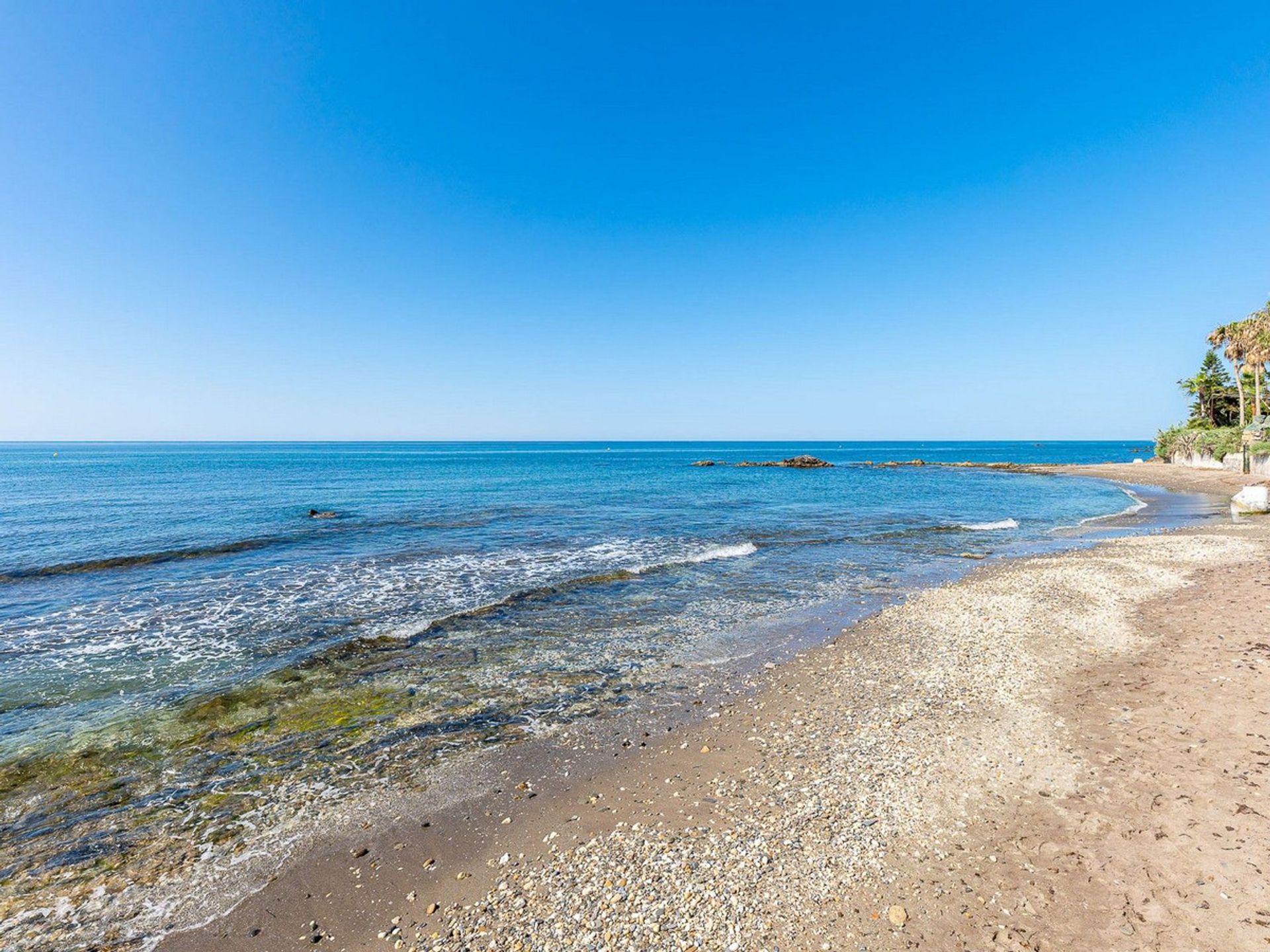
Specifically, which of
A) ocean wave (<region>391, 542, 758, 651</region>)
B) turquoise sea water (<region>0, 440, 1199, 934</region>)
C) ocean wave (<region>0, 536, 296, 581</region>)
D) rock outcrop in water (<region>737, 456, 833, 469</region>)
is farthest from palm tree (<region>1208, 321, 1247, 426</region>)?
ocean wave (<region>0, 536, 296, 581</region>)

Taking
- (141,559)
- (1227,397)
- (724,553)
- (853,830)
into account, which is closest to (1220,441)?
(1227,397)

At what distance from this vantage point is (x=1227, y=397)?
7631cm

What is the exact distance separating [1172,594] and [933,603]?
24.5 feet

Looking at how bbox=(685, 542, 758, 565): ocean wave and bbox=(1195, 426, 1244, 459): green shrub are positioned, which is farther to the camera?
bbox=(1195, 426, 1244, 459): green shrub

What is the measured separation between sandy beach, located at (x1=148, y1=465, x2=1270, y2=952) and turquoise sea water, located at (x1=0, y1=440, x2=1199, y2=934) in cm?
229

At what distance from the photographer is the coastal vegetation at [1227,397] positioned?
5328 cm

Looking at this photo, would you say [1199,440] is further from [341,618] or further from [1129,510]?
[341,618]

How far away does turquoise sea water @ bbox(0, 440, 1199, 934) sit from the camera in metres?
8.89

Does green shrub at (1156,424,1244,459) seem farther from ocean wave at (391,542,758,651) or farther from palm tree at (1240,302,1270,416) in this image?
ocean wave at (391,542,758,651)

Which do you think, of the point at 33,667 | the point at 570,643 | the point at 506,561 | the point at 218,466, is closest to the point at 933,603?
the point at 570,643

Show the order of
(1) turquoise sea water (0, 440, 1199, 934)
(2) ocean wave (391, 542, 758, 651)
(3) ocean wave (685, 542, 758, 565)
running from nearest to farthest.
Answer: (1) turquoise sea water (0, 440, 1199, 934) < (2) ocean wave (391, 542, 758, 651) < (3) ocean wave (685, 542, 758, 565)

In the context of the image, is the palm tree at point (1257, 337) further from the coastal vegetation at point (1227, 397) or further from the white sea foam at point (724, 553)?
the white sea foam at point (724, 553)

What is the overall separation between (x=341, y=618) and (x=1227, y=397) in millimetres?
114516

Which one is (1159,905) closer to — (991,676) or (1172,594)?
(991,676)
